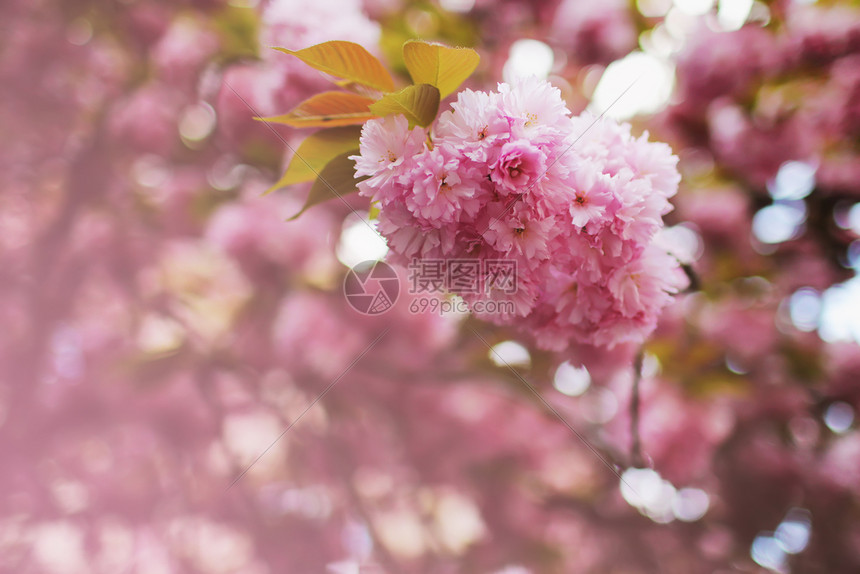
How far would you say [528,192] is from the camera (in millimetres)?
219

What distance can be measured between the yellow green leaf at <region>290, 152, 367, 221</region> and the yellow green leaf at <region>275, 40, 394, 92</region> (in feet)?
0.14

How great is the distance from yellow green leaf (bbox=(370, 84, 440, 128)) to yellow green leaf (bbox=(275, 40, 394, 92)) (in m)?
0.04

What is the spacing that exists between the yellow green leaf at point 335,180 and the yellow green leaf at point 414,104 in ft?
0.16

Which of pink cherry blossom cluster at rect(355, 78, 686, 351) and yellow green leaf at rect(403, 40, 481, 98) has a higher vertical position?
yellow green leaf at rect(403, 40, 481, 98)

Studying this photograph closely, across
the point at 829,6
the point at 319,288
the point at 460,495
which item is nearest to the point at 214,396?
the point at 319,288

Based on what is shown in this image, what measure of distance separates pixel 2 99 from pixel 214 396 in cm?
83

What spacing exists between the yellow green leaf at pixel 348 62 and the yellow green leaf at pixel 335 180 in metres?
0.04

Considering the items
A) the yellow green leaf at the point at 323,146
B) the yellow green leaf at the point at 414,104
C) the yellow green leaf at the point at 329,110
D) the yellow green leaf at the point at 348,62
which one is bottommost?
the yellow green leaf at the point at 323,146

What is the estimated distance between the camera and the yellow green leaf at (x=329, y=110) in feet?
0.87

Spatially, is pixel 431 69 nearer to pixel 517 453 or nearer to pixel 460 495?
pixel 517 453

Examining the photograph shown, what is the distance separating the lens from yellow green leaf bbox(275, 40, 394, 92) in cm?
25

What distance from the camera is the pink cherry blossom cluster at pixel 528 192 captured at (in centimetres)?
22

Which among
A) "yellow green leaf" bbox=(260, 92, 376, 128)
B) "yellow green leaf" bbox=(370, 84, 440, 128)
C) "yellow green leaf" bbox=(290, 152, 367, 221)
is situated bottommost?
"yellow green leaf" bbox=(290, 152, 367, 221)

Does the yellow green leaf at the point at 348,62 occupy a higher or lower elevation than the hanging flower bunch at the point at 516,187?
higher
